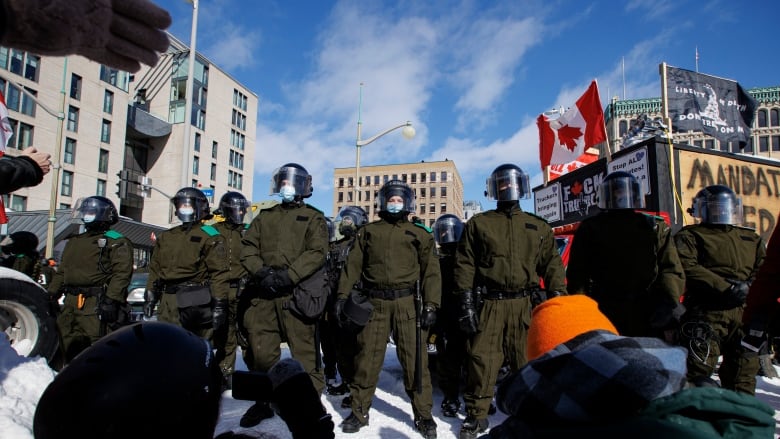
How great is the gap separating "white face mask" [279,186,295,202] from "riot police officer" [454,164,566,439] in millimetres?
1841

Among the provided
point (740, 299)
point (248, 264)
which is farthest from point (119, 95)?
point (740, 299)

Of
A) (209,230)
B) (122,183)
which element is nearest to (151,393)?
(209,230)

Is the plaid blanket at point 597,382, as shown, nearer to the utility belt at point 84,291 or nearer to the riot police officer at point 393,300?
the riot police officer at point 393,300

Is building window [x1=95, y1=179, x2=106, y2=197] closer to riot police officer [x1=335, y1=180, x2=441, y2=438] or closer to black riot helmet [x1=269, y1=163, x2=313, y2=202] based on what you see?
black riot helmet [x1=269, y1=163, x2=313, y2=202]

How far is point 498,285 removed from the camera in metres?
4.04

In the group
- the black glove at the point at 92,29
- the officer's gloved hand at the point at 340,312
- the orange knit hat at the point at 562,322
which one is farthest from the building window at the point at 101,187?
the orange knit hat at the point at 562,322

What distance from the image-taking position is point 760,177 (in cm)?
874

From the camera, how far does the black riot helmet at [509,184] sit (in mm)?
4359

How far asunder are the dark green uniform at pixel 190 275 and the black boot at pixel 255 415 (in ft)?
4.80

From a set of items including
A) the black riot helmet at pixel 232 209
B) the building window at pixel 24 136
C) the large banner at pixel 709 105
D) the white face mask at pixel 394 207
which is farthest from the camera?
the building window at pixel 24 136

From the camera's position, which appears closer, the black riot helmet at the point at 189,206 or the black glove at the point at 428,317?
the black glove at the point at 428,317

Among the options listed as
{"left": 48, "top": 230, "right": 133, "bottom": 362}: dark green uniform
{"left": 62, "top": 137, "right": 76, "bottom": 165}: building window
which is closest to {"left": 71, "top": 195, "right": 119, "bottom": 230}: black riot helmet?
{"left": 48, "top": 230, "right": 133, "bottom": 362}: dark green uniform

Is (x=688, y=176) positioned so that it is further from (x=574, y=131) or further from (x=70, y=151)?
(x=70, y=151)

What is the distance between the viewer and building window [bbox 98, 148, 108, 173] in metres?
39.1
